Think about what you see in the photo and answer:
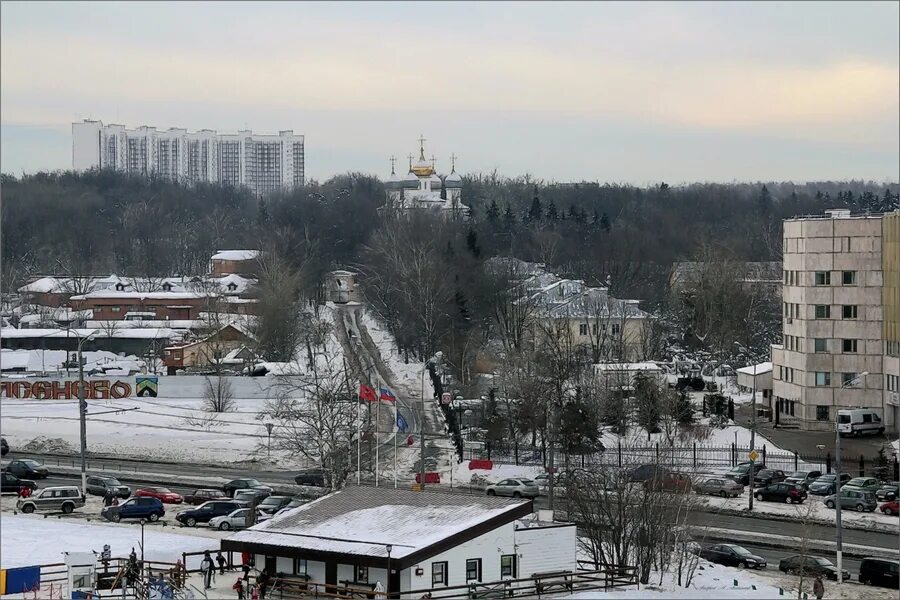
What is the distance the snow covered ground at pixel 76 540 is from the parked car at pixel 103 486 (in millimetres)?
3609

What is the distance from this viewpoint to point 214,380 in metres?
49.7

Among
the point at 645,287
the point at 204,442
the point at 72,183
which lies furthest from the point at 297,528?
the point at 72,183

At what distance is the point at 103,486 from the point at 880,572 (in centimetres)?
1867

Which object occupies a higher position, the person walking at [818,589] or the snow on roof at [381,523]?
the snow on roof at [381,523]

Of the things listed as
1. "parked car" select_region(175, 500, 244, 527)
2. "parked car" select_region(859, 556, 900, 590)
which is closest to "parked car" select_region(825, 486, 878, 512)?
"parked car" select_region(859, 556, 900, 590)

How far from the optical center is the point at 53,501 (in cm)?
3262

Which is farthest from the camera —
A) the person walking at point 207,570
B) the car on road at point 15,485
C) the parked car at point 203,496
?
the car on road at point 15,485

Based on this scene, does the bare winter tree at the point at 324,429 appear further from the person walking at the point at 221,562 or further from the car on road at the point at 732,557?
the car on road at the point at 732,557

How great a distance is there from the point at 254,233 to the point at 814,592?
88.8 m

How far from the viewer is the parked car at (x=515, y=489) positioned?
113 ft

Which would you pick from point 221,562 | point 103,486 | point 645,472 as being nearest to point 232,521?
point 103,486

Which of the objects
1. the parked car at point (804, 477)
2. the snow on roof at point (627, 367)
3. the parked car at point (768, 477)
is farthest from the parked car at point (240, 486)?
the snow on roof at point (627, 367)

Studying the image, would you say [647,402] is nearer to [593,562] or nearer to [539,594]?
[593,562]

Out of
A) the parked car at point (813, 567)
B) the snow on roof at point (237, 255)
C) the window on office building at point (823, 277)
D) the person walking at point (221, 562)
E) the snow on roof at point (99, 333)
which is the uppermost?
the snow on roof at point (237, 255)
